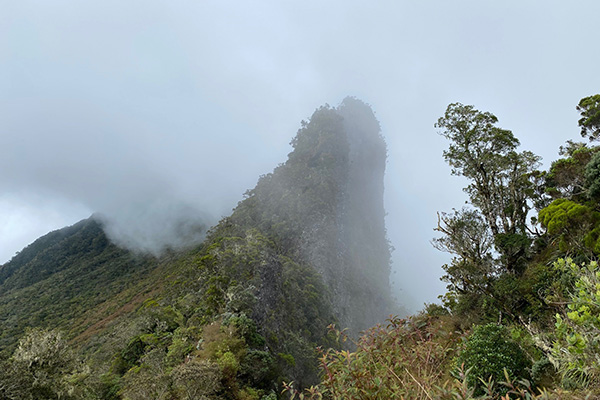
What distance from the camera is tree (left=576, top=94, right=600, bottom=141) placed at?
13.0m

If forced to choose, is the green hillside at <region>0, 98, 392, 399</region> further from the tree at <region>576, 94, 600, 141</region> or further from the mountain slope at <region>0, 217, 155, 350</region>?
the tree at <region>576, 94, 600, 141</region>

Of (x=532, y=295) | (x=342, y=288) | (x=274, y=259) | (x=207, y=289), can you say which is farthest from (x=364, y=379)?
(x=342, y=288)

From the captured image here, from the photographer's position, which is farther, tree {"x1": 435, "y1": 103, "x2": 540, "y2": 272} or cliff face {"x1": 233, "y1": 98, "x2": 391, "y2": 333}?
cliff face {"x1": 233, "y1": 98, "x2": 391, "y2": 333}

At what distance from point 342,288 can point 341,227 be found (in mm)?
11811

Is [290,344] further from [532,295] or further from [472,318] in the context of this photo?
[532,295]

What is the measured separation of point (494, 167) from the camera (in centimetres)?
1355

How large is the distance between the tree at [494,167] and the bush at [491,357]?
8.39m

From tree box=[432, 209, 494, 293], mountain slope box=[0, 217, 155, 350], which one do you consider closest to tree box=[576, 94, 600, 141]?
tree box=[432, 209, 494, 293]

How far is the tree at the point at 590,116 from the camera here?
13016mm

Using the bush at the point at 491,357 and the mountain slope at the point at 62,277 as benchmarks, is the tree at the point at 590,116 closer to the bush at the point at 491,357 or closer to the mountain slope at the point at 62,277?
the bush at the point at 491,357

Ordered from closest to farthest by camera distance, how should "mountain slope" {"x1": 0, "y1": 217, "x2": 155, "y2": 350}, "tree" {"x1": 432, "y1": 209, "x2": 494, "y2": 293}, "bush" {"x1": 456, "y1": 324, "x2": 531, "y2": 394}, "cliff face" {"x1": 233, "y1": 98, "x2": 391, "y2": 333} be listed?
"bush" {"x1": 456, "y1": 324, "x2": 531, "y2": 394} < "tree" {"x1": 432, "y1": 209, "x2": 494, "y2": 293} < "mountain slope" {"x1": 0, "y1": 217, "x2": 155, "y2": 350} < "cliff face" {"x1": 233, "y1": 98, "x2": 391, "y2": 333}

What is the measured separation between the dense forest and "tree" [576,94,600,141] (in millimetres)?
62

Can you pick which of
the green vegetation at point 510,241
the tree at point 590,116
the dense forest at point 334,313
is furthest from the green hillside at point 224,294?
the tree at point 590,116

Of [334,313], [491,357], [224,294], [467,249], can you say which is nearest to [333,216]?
[334,313]
